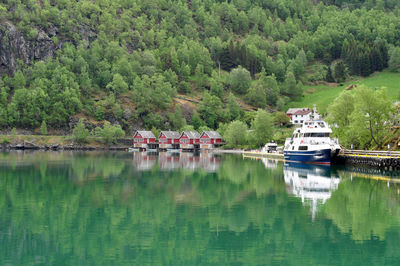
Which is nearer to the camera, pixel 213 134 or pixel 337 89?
pixel 213 134

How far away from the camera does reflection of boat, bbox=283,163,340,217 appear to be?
3894 cm

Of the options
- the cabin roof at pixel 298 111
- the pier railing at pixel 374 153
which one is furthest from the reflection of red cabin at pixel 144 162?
the cabin roof at pixel 298 111

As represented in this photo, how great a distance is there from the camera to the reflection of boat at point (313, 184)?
128 ft

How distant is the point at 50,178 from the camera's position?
177 feet

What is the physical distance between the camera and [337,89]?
18412 cm

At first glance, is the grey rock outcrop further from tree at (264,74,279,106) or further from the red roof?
the red roof

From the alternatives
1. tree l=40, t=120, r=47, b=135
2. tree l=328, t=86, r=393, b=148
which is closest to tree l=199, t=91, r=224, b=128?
tree l=40, t=120, r=47, b=135

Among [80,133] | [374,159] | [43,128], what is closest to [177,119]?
[80,133]

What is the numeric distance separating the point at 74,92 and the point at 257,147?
74.3m

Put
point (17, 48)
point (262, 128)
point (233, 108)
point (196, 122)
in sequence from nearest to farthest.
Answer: point (262, 128), point (196, 122), point (233, 108), point (17, 48)

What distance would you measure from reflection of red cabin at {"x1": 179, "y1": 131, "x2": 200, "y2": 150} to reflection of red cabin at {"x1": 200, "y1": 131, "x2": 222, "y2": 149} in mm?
2377

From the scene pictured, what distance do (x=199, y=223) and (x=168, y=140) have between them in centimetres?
13338

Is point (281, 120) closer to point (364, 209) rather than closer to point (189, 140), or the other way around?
point (189, 140)

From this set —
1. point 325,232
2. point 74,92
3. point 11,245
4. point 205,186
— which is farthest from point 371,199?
point 74,92
